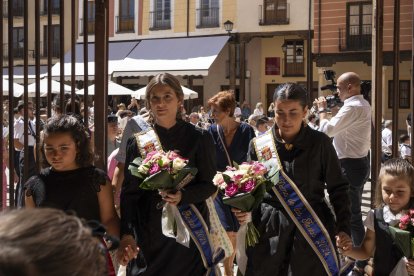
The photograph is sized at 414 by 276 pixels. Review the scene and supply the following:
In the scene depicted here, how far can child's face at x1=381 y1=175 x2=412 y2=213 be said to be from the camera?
362 cm

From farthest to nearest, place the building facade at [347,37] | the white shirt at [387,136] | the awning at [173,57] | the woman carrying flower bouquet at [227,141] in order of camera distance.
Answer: the awning at [173,57] < the building facade at [347,37] < the white shirt at [387,136] < the woman carrying flower bouquet at [227,141]

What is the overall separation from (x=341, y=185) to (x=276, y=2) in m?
27.9

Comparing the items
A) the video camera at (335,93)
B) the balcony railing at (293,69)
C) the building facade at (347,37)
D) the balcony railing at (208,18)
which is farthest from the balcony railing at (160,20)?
the video camera at (335,93)

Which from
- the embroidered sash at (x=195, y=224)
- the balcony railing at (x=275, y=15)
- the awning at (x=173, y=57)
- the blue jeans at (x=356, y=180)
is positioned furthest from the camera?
the balcony railing at (x=275, y=15)

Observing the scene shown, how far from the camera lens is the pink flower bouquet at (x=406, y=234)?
3.33 metres

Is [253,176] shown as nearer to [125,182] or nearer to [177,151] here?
[177,151]

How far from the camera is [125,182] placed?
154 inches

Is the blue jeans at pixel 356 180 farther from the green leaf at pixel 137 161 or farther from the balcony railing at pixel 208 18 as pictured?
the balcony railing at pixel 208 18

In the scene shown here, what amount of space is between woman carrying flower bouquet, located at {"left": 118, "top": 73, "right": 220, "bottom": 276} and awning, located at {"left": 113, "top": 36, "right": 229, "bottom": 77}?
24826 millimetres

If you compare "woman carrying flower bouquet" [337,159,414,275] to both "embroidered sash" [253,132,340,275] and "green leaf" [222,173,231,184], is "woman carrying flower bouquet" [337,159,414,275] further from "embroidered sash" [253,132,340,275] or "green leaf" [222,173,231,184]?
"green leaf" [222,173,231,184]

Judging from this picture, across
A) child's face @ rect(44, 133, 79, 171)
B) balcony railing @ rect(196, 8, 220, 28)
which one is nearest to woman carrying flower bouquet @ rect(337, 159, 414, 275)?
child's face @ rect(44, 133, 79, 171)

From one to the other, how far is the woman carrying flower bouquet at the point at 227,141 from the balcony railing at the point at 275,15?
80.3ft

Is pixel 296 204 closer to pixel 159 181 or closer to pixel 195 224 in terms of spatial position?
pixel 195 224

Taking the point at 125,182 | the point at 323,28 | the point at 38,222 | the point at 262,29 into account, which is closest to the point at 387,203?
the point at 125,182
